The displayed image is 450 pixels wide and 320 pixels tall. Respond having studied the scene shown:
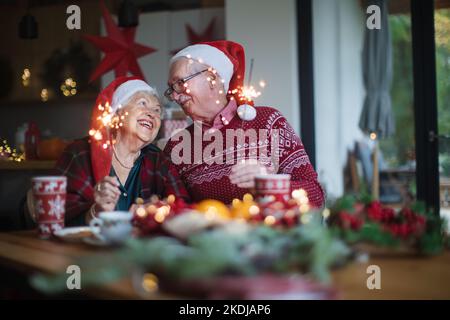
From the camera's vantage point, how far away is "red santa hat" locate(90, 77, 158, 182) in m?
1.69

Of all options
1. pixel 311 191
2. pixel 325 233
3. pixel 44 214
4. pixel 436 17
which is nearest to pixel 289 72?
pixel 436 17

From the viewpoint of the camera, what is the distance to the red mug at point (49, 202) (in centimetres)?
130

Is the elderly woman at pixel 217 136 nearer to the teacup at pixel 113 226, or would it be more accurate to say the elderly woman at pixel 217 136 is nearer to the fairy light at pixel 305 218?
the teacup at pixel 113 226

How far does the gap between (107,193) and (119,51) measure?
2.86 meters

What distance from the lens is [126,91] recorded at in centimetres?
180

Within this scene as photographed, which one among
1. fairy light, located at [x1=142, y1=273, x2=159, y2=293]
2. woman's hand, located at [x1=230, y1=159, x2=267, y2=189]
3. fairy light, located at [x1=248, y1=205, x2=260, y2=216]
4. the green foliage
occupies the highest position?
woman's hand, located at [x1=230, y1=159, x2=267, y2=189]

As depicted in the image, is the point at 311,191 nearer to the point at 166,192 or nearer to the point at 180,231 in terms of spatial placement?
the point at 166,192

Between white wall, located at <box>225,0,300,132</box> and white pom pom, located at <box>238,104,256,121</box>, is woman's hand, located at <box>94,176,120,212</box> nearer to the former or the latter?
white pom pom, located at <box>238,104,256,121</box>

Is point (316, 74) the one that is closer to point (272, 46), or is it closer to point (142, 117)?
point (272, 46)

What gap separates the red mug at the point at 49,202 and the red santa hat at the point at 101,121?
313mm

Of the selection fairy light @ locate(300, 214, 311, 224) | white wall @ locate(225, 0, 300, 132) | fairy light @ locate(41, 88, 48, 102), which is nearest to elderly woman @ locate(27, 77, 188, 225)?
fairy light @ locate(300, 214, 311, 224)

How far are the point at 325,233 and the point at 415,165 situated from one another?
8.93 feet

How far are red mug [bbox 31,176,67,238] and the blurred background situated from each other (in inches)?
45.8

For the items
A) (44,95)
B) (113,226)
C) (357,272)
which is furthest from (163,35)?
(357,272)
